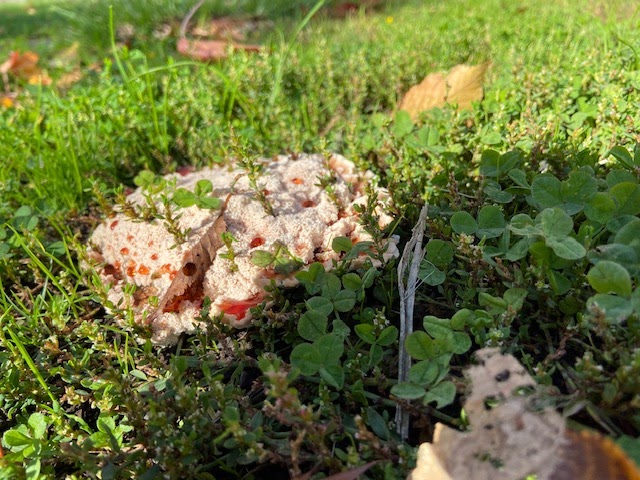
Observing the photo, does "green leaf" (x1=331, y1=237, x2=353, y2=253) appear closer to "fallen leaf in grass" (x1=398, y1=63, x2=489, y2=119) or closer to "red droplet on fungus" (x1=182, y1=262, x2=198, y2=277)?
"red droplet on fungus" (x1=182, y1=262, x2=198, y2=277)

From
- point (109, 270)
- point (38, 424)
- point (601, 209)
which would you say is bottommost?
point (38, 424)

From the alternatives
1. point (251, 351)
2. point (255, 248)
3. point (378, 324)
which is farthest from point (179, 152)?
point (378, 324)

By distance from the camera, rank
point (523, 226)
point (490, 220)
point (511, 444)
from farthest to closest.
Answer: point (490, 220)
point (523, 226)
point (511, 444)

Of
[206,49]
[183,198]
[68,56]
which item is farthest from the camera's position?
[68,56]

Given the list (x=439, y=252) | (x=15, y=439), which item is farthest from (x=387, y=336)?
(x=15, y=439)

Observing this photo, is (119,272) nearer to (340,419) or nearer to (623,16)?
(340,419)

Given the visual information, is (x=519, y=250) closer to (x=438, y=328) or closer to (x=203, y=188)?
(x=438, y=328)
